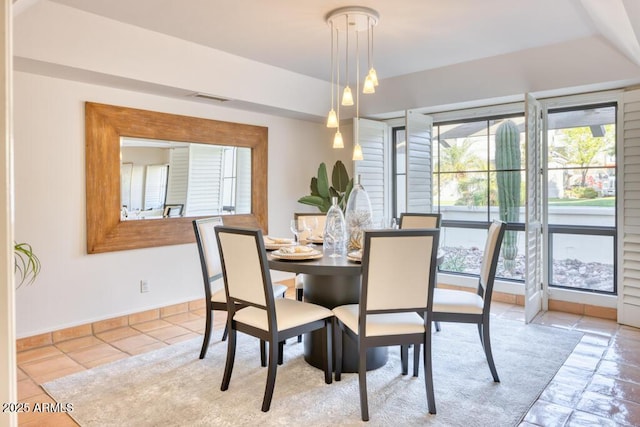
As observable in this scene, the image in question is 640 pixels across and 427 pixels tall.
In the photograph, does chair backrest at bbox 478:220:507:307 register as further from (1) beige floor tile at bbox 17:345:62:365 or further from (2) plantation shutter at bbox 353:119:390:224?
(1) beige floor tile at bbox 17:345:62:365

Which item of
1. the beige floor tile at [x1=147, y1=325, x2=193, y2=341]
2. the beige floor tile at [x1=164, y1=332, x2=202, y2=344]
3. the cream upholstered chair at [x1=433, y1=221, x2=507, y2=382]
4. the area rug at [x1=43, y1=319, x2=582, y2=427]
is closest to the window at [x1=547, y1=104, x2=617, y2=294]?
the area rug at [x1=43, y1=319, x2=582, y2=427]

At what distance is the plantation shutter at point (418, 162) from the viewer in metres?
4.64

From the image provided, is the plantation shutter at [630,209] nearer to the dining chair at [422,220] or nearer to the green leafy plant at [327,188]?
the dining chair at [422,220]

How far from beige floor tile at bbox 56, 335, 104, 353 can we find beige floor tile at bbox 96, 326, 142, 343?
0.18 feet

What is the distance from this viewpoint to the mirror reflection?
3.74 meters

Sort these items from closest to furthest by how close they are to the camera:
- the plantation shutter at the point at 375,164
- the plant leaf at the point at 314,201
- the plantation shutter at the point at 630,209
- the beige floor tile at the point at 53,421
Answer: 1. the beige floor tile at the point at 53,421
2. the plantation shutter at the point at 630,209
3. the plant leaf at the point at 314,201
4. the plantation shutter at the point at 375,164

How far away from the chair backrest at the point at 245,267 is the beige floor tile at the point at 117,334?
Answer: 149 centimetres

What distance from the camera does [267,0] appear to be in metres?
2.76

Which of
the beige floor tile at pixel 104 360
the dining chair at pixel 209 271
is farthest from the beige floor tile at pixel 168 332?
the dining chair at pixel 209 271

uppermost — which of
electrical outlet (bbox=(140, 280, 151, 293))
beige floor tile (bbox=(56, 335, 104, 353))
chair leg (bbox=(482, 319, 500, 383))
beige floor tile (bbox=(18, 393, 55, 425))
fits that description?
electrical outlet (bbox=(140, 280, 151, 293))

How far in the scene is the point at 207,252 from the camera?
3084 millimetres

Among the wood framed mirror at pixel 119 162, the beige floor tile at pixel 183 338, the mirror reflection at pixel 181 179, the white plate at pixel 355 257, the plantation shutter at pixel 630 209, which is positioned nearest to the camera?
the white plate at pixel 355 257

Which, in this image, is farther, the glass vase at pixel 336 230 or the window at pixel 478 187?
the window at pixel 478 187

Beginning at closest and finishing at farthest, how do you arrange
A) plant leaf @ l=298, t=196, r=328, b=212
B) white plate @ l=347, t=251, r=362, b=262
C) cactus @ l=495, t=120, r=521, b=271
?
1. white plate @ l=347, t=251, r=362, b=262
2. cactus @ l=495, t=120, r=521, b=271
3. plant leaf @ l=298, t=196, r=328, b=212
